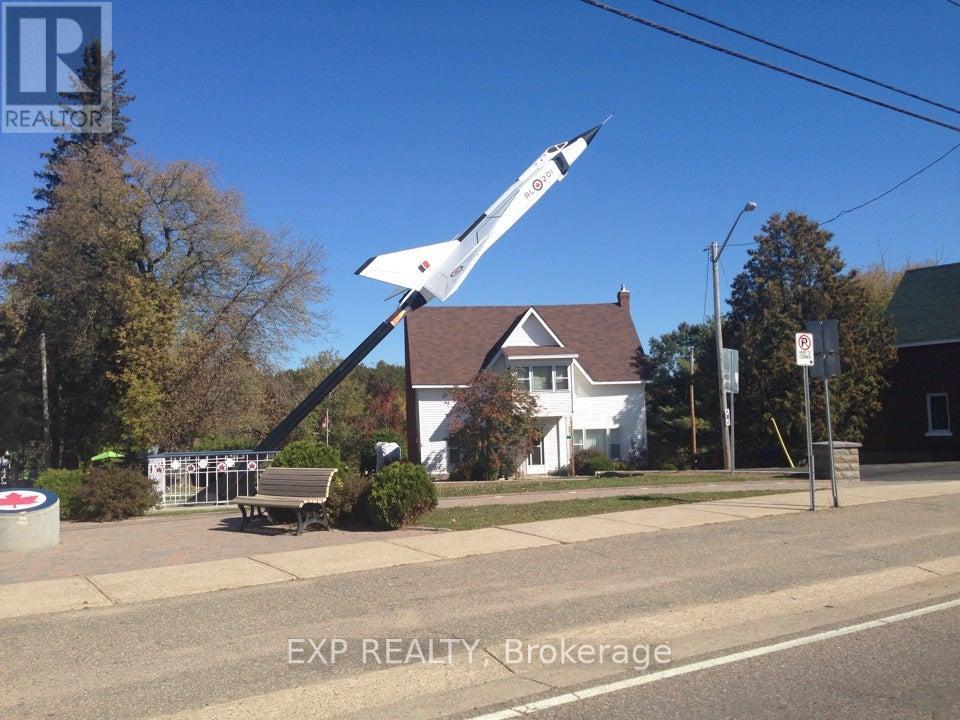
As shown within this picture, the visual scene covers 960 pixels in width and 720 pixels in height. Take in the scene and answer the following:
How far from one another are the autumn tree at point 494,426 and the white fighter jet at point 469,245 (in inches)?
278

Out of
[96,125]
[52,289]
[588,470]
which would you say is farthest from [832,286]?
[96,125]

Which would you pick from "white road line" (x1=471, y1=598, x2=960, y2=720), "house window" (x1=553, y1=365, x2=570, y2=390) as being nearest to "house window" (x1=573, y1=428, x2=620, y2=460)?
"house window" (x1=553, y1=365, x2=570, y2=390)

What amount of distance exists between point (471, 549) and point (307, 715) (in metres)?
5.37

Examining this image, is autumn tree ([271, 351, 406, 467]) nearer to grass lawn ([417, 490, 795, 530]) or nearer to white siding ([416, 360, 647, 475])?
white siding ([416, 360, 647, 475])

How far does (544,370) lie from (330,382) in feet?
52.4

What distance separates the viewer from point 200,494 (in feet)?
59.4

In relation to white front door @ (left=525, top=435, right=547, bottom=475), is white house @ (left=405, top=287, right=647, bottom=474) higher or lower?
higher

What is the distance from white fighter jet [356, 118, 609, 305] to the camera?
27.1 meters

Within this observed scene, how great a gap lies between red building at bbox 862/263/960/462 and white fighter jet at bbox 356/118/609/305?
16051mm

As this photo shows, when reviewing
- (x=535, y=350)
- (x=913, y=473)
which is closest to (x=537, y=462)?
(x=535, y=350)

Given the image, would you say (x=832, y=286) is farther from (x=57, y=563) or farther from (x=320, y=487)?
(x=57, y=563)

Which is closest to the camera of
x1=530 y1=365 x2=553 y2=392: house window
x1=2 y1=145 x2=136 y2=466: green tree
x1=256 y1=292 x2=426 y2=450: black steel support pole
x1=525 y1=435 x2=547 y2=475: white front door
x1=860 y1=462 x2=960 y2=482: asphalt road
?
x1=860 y1=462 x2=960 y2=482: asphalt road

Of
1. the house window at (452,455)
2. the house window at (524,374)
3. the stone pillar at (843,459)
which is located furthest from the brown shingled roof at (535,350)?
the stone pillar at (843,459)

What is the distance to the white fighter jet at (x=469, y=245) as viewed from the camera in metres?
27.1
